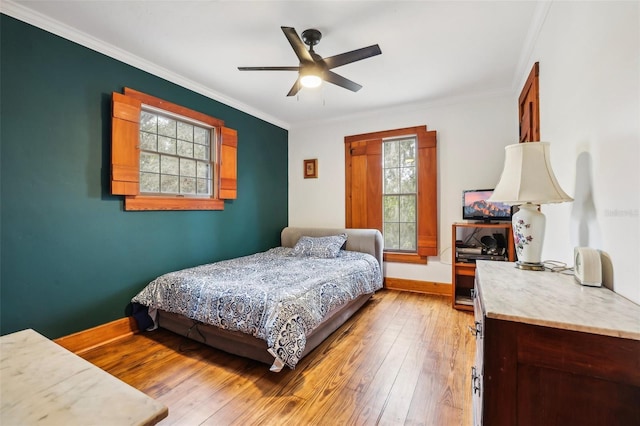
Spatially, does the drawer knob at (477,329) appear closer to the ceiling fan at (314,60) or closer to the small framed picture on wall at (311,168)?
the ceiling fan at (314,60)

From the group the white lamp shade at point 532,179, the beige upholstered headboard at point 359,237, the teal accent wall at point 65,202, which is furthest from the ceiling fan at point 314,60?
the beige upholstered headboard at point 359,237

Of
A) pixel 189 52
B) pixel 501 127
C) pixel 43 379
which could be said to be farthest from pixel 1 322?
pixel 501 127

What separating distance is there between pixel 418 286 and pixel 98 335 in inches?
143

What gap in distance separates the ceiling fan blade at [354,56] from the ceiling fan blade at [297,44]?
18 centimetres

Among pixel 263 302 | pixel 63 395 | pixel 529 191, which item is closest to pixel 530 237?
pixel 529 191

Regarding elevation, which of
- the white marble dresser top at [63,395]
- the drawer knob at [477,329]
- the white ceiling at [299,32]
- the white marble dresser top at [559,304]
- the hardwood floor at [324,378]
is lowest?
the hardwood floor at [324,378]

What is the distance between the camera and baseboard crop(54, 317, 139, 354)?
2264mm

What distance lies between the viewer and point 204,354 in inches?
90.1

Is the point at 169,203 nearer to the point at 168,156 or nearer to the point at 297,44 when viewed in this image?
the point at 168,156

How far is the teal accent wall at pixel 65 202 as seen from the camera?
202 cm

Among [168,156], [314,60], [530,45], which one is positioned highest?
[530,45]

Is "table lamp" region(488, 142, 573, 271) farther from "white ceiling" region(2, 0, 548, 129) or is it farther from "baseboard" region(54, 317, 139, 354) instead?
"baseboard" region(54, 317, 139, 354)

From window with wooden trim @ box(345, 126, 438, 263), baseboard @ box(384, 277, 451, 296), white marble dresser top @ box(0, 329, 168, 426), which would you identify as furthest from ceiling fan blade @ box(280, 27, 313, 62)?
baseboard @ box(384, 277, 451, 296)

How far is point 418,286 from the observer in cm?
391
